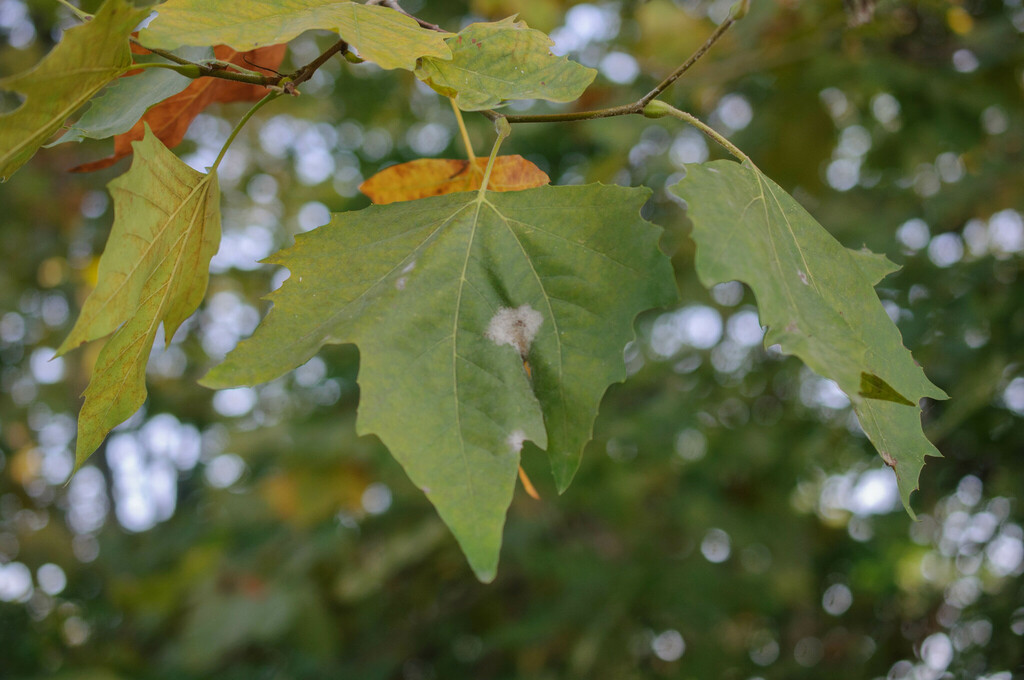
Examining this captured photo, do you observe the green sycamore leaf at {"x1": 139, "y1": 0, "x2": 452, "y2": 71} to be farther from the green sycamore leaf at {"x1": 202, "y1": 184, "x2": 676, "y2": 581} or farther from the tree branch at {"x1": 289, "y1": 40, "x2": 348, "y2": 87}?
the green sycamore leaf at {"x1": 202, "y1": 184, "x2": 676, "y2": 581}

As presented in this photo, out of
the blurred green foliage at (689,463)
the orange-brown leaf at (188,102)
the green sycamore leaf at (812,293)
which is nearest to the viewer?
the green sycamore leaf at (812,293)

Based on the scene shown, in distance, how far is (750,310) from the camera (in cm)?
336

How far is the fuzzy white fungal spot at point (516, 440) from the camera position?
2.41 ft

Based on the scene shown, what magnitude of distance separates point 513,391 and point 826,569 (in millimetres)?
3511

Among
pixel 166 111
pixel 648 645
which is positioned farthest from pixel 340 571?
pixel 166 111

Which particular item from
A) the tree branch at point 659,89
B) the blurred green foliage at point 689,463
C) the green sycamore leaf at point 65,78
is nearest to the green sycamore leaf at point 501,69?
the tree branch at point 659,89

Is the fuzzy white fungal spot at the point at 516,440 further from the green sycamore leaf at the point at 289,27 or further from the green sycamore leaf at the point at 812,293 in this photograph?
the green sycamore leaf at the point at 289,27

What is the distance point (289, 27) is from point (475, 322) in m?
0.35

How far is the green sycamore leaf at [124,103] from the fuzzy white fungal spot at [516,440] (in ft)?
1.77

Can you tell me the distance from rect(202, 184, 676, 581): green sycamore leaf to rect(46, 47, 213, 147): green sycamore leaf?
0.23 metres

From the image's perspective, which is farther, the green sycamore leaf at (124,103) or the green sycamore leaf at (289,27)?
the green sycamore leaf at (124,103)

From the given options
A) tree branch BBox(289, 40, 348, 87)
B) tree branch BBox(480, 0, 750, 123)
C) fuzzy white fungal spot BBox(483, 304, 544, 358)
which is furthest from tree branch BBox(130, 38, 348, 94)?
fuzzy white fungal spot BBox(483, 304, 544, 358)

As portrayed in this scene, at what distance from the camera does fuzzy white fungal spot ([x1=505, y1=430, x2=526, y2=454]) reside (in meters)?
0.74

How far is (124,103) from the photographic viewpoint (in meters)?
0.89
